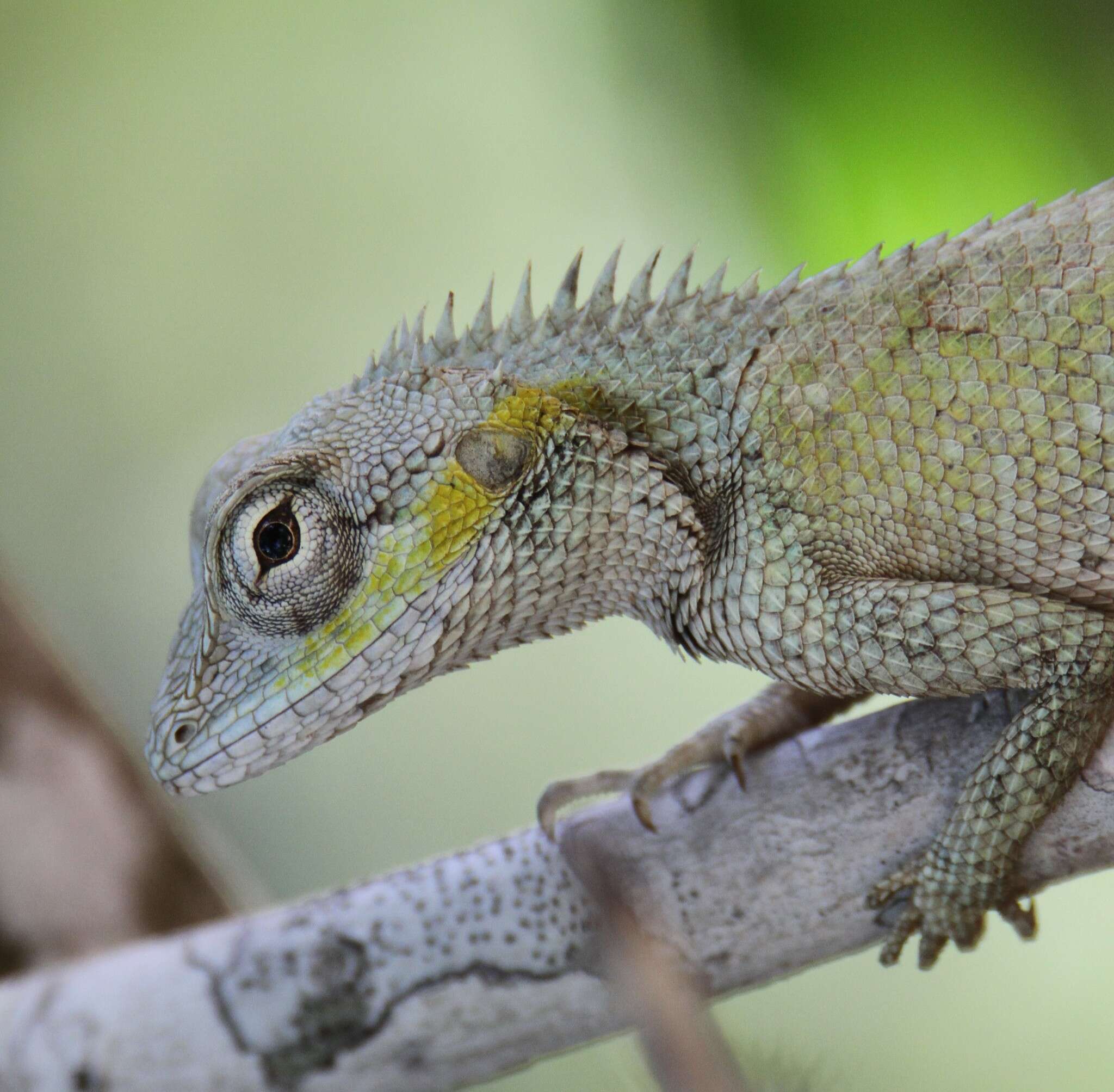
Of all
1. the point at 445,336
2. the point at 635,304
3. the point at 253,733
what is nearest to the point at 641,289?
the point at 635,304

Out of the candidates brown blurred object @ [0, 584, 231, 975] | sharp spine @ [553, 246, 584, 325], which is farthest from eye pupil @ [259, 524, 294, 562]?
brown blurred object @ [0, 584, 231, 975]

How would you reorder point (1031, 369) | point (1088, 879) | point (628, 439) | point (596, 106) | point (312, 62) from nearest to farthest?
1. point (1031, 369)
2. point (628, 439)
3. point (1088, 879)
4. point (596, 106)
5. point (312, 62)

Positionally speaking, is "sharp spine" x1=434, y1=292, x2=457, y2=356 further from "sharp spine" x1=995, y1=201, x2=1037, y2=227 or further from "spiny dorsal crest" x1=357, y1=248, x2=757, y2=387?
"sharp spine" x1=995, y1=201, x2=1037, y2=227

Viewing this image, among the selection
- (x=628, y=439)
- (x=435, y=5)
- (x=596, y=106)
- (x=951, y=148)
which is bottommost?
(x=628, y=439)

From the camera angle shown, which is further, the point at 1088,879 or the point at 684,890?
the point at 1088,879

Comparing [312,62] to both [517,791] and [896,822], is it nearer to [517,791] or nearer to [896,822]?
[517,791]

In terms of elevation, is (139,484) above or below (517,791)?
above

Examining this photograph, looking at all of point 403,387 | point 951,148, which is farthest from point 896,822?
point 951,148
